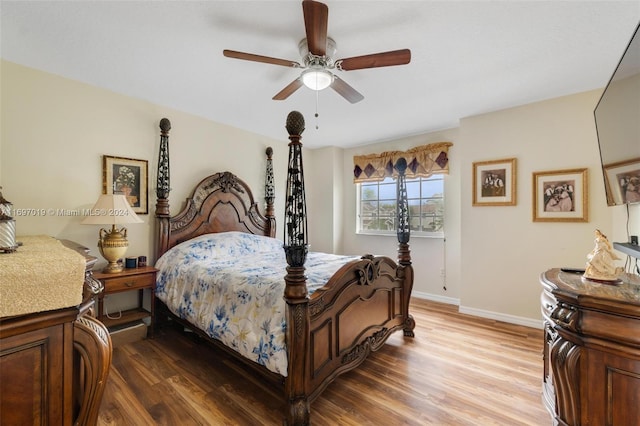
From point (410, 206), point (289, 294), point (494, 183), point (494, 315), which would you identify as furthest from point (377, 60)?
point (494, 315)

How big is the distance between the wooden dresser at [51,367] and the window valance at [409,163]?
4082 mm

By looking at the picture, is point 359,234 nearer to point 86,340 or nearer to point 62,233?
point 62,233

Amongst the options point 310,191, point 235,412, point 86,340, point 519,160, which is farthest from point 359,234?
point 86,340

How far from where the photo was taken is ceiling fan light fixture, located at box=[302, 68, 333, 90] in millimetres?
1876

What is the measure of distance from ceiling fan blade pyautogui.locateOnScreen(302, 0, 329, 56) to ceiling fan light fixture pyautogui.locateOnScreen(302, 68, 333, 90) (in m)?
0.13

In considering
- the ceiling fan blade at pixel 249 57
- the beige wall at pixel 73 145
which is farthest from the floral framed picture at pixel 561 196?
the beige wall at pixel 73 145

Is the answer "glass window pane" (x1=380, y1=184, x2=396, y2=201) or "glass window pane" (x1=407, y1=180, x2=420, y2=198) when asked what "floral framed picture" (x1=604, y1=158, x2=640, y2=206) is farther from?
"glass window pane" (x1=380, y1=184, x2=396, y2=201)

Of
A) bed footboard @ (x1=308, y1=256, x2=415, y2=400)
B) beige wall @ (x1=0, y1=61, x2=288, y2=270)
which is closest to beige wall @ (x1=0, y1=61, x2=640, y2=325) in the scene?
beige wall @ (x1=0, y1=61, x2=288, y2=270)

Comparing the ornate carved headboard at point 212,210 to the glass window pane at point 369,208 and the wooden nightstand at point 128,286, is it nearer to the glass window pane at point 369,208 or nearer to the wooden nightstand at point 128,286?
the wooden nightstand at point 128,286

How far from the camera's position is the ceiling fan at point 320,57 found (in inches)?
58.1

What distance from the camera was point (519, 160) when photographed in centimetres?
317

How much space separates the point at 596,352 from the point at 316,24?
6.94 ft

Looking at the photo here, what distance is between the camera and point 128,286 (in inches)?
102

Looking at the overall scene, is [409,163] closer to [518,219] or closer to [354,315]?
[518,219]
